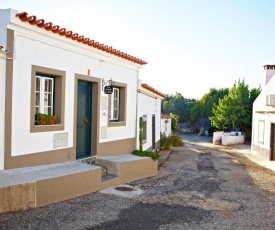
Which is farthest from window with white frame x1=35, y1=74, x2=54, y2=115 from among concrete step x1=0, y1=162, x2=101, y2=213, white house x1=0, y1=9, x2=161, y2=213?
concrete step x1=0, y1=162, x2=101, y2=213

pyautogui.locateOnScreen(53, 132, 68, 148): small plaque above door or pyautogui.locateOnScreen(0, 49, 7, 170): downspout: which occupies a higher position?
pyautogui.locateOnScreen(0, 49, 7, 170): downspout

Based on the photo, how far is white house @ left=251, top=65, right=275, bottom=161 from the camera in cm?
1617

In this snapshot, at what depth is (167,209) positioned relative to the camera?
648 centimetres

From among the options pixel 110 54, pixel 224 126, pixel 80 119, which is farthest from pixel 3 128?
pixel 224 126

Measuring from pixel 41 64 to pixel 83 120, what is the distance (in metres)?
2.47

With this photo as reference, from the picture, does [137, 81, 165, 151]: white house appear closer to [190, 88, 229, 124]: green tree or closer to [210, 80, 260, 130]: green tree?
[210, 80, 260, 130]: green tree

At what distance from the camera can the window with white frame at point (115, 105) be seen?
1051 centimetres

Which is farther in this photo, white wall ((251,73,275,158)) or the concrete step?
white wall ((251,73,275,158))

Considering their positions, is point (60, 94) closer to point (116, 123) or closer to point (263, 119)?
point (116, 123)

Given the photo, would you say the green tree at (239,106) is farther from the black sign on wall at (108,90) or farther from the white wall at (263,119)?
the black sign on wall at (108,90)

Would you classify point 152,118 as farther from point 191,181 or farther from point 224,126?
point 224,126

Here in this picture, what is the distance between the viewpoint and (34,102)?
700cm

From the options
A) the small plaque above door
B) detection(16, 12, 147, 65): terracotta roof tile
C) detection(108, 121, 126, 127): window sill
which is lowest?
the small plaque above door

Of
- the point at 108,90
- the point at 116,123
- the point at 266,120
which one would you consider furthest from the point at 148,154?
the point at 266,120
